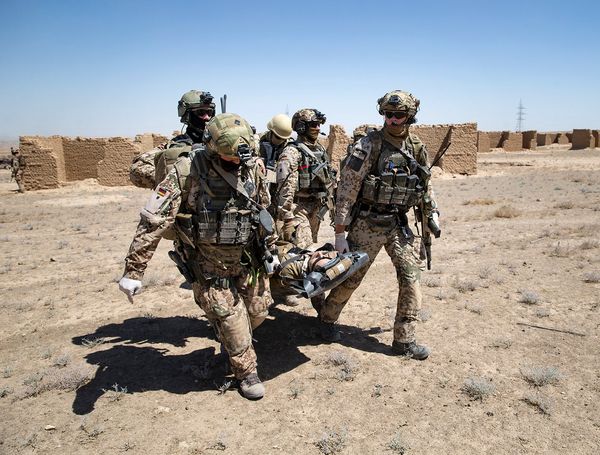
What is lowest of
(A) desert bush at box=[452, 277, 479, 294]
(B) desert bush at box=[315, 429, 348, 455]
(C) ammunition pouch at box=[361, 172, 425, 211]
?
(B) desert bush at box=[315, 429, 348, 455]

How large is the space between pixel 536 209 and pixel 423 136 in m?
8.78

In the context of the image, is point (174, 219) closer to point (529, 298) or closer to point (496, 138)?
point (529, 298)

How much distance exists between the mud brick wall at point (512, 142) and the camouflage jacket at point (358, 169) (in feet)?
118

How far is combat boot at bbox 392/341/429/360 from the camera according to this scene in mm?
4032

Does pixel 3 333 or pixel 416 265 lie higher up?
pixel 416 265

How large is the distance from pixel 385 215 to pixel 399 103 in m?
0.95

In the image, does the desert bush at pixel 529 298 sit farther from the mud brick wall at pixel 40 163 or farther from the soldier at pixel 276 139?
the mud brick wall at pixel 40 163

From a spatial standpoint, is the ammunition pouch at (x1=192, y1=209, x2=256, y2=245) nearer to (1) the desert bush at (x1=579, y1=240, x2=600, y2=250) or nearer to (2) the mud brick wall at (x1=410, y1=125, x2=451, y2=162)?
(1) the desert bush at (x1=579, y1=240, x2=600, y2=250)

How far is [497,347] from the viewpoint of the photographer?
13.9 feet

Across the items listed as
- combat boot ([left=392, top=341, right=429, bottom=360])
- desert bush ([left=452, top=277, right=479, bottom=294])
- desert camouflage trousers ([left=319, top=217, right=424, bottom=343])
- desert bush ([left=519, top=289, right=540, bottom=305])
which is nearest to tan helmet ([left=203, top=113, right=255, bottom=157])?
desert camouflage trousers ([left=319, top=217, right=424, bottom=343])

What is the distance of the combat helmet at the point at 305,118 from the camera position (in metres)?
5.34

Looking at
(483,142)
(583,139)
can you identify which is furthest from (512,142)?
(583,139)

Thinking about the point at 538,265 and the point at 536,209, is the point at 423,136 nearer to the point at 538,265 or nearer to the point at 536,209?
the point at 536,209

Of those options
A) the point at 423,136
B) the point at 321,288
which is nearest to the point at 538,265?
the point at 321,288
